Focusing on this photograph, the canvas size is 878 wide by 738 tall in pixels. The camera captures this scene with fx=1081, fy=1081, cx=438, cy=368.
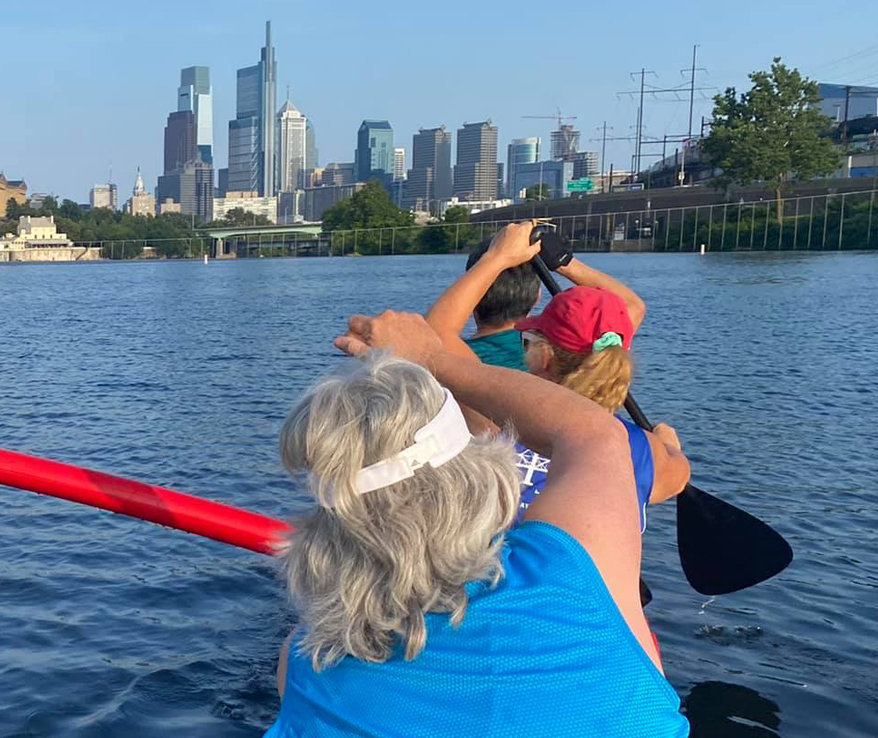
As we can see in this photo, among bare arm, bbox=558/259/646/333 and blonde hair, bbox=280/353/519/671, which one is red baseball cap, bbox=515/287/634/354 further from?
blonde hair, bbox=280/353/519/671

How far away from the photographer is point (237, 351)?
25.2 m

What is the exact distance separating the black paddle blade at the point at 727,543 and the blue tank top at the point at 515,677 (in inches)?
111

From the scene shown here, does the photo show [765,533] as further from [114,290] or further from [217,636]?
[114,290]

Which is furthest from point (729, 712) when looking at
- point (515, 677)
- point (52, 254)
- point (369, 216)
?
point (52, 254)

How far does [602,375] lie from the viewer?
2988mm

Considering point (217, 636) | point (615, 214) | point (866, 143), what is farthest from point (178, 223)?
point (217, 636)

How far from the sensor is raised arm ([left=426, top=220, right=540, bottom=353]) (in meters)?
2.84

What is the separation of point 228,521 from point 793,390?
15202 millimetres

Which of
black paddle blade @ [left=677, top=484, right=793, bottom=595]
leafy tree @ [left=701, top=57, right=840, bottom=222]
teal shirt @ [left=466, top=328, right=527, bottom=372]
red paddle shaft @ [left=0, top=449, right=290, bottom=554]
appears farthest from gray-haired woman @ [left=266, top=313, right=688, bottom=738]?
leafy tree @ [left=701, top=57, right=840, bottom=222]

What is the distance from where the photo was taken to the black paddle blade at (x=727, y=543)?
4.48 metres

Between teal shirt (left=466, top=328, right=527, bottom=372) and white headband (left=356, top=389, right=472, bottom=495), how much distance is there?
7.55 feet

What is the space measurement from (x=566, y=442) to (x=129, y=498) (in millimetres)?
1483

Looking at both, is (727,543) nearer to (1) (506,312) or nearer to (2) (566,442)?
(1) (506,312)

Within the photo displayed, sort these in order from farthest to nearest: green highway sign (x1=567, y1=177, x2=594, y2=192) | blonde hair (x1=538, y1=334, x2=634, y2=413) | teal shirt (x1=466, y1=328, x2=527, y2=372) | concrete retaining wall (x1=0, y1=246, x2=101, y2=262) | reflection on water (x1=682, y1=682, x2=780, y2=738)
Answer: green highway sign (x1=567, y1=177, x2=594, y2=192)
concrete retaining wall (x1=0, y1=246, x2=101, y2=262)
reflection on water (x1=682, y1=682, x2=780, y2=738)
teal shirt (x1=466, y1=328, x2=527, y2=372)
blonde hair (x1=538, y1=334, x2=634, y2=413)
